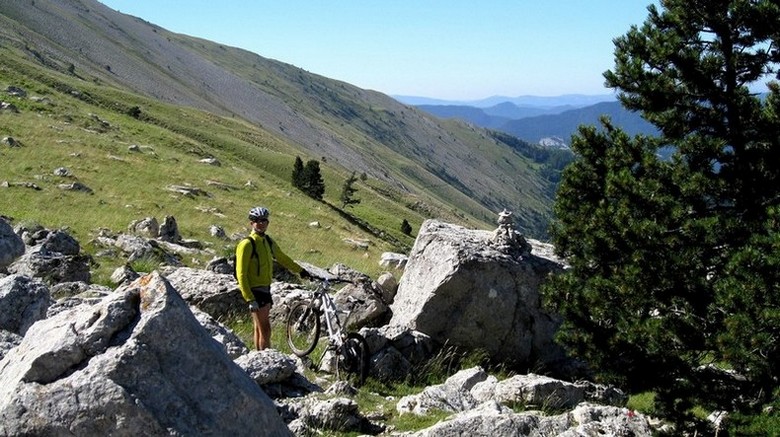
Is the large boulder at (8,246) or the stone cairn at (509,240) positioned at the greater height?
the stone cairn at (509,240)

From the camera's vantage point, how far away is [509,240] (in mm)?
15258

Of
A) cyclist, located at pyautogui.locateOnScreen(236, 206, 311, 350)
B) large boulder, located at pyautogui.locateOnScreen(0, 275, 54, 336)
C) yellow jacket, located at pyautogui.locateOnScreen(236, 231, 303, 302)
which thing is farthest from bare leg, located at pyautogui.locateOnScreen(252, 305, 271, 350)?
large boulder, located at pyautogui.locateOnScreen(0, 275, 54, 336)

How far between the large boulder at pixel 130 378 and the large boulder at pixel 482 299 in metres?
8.72

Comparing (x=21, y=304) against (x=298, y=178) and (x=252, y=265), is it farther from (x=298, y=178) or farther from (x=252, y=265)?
(x=298, y=178)

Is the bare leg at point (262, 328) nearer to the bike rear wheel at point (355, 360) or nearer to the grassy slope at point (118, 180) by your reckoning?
the bike rear wheel at point (355, 360)

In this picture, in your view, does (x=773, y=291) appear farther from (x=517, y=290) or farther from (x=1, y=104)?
(x=1, y=104)

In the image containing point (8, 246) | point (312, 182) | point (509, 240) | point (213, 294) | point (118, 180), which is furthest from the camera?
point (312, 182)

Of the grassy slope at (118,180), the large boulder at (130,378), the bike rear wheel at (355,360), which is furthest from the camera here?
the grassy slope at (118,180)

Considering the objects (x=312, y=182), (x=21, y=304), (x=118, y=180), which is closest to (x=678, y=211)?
(x=21, y=304)

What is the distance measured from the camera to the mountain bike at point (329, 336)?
447 inches

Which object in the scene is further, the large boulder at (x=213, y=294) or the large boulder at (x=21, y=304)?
the large boulder at (x=213, y=294)

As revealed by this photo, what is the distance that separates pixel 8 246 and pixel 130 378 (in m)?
11.1

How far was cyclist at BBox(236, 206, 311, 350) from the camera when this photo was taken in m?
11.6

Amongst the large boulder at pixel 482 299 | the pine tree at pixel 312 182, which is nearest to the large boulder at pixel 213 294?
the large boulder at pixel 482 299
